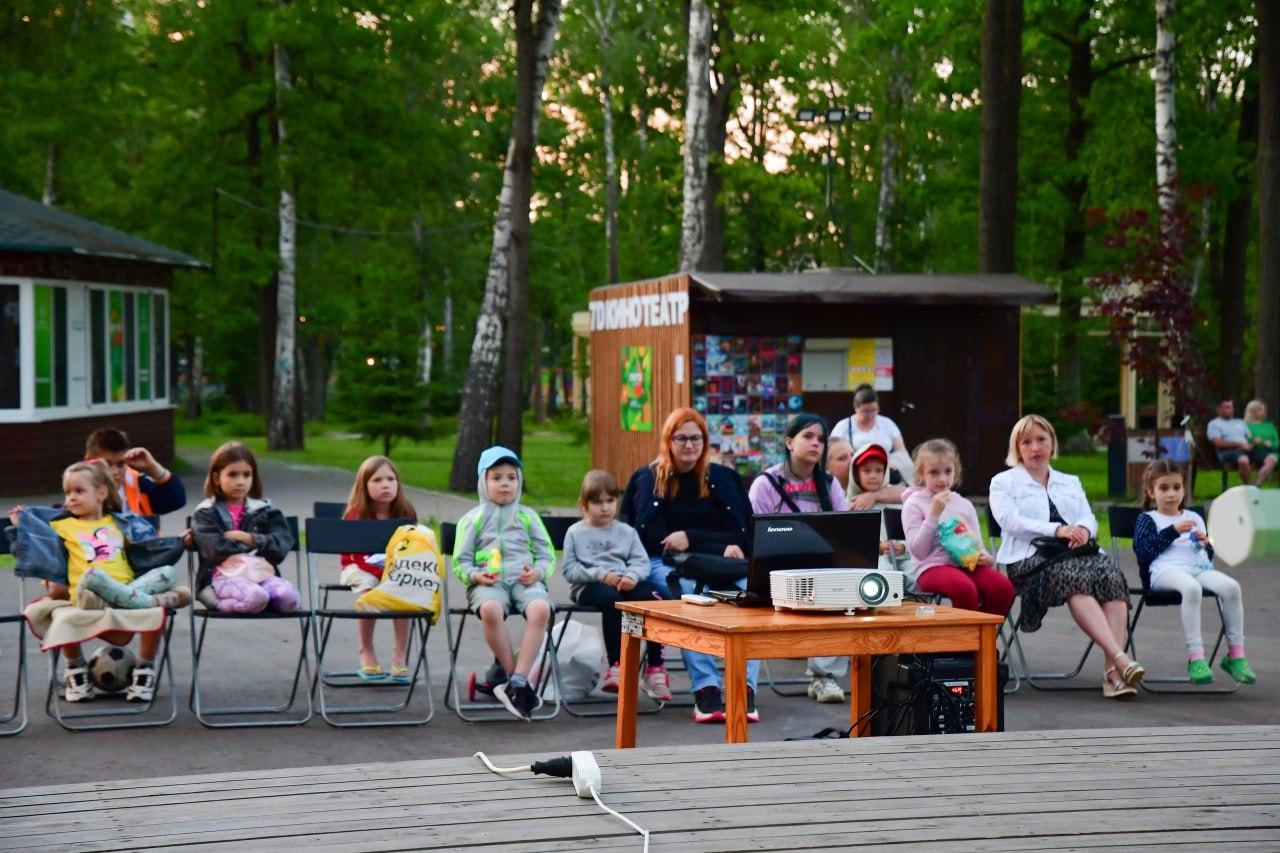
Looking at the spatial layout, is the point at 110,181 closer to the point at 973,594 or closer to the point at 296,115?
the point at 296,115

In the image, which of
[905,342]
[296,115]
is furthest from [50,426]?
[296,115]

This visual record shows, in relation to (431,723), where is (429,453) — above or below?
above

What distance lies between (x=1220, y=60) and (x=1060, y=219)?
4141 mm

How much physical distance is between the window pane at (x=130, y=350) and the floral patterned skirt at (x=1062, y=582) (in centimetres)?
2003

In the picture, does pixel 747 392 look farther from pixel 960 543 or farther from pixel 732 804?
pixel 732 804

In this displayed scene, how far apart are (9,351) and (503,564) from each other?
634 inches

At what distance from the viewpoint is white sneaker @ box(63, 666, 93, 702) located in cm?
941

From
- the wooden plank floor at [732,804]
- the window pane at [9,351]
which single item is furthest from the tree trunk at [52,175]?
the wooden plank floor at [732,804]

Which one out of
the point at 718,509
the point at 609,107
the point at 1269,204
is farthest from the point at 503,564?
the point at 609,107

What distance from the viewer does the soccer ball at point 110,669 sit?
9484 mm

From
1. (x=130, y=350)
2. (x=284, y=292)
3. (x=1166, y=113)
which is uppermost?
(x=1166, y=113)

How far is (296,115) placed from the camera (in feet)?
120

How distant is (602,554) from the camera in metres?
9.50

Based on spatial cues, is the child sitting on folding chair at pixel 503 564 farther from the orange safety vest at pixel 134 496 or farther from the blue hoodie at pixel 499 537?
the orange safety vest at pixel 134 496
